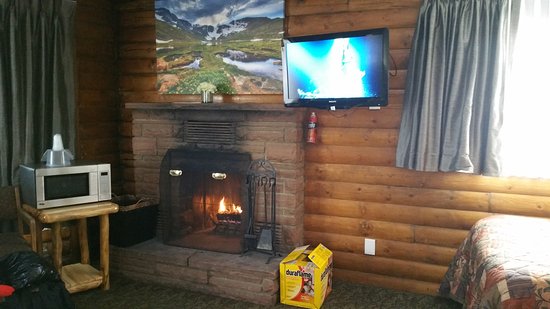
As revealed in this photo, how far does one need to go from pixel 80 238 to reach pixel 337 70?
7.23ft

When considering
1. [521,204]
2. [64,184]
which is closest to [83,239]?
[64,184]

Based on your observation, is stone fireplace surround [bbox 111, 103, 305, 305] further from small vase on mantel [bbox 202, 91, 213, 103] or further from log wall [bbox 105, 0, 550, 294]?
log wall [bbox 105, 0, 550, 294]

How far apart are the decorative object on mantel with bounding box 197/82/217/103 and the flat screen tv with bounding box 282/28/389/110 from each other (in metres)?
0.65

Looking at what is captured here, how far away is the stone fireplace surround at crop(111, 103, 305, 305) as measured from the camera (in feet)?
9.82

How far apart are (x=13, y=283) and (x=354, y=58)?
2.34 meters

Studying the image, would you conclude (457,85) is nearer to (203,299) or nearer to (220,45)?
(220,45)

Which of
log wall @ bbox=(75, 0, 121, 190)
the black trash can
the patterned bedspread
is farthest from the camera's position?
log wall @ bbox=(75, 0, 121, 190)

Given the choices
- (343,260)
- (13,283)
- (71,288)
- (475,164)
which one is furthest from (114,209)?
(475,164)

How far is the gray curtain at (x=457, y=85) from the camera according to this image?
2658 millimetres

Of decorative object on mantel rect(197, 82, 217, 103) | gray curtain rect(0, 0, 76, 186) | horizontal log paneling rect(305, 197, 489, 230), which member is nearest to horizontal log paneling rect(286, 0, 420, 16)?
decorative object on mantel rect(197, 82, 217, 103)

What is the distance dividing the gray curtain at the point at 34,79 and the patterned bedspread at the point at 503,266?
299cm

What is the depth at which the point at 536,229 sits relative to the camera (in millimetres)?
2430

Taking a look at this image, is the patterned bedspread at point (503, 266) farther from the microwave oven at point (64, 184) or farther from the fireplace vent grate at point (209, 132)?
the microwave oven at point (64, 184)

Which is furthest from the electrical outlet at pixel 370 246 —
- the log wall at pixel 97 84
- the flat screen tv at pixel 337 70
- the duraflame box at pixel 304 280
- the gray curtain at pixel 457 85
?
the log wall at pixel 97 84
